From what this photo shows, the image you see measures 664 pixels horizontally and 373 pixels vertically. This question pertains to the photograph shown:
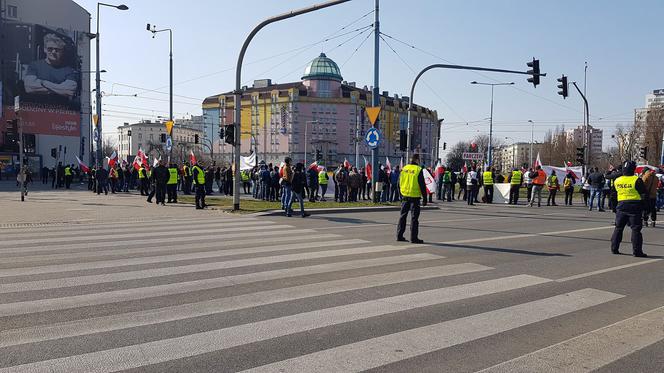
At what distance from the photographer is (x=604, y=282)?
800 cm

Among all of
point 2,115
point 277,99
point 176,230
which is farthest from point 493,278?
point 277,99

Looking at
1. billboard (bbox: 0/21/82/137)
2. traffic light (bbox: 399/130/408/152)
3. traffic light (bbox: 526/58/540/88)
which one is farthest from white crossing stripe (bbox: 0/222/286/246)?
billboard (bbox: 0/21/82/137)

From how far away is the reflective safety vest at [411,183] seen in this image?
38.0 feet

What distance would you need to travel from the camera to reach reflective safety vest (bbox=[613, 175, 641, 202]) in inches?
408

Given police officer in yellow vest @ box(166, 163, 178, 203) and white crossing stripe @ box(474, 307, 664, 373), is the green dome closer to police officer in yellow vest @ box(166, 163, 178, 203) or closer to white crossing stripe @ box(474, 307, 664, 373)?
police officer in yellow vest @ box(166, 163, 178, 203)

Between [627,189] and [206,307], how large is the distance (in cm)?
839

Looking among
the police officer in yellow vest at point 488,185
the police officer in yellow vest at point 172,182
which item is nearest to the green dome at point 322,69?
the police officer in yellow vest at point 488,185

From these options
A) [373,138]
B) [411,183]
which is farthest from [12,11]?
[411,183]

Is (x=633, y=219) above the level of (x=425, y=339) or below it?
above

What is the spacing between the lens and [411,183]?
11625mm

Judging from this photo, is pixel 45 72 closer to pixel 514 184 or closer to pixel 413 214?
pixel 514 184

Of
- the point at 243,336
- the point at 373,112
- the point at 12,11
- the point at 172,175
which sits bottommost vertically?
the point at 243,336

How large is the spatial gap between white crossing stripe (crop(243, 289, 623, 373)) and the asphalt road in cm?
2

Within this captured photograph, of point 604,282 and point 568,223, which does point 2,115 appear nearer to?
point 568,223
